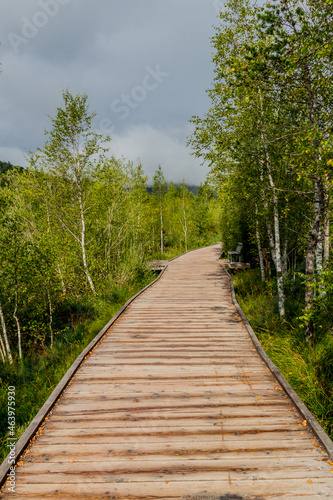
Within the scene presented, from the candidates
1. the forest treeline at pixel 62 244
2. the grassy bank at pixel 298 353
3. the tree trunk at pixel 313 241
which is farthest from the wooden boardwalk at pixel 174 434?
the forest treeline at pixel 62 244

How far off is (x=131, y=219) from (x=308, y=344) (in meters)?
9.78

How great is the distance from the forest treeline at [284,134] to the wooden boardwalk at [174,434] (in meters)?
2.17

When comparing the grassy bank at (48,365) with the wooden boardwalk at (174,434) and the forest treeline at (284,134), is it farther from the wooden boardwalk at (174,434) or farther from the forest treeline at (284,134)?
the forest treeline at (284,134)

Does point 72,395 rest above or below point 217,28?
below

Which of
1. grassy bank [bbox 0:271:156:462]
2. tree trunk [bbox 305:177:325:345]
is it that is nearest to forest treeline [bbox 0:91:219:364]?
grassy bank [bbox 0:271:156:462]

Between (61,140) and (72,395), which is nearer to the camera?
(72,395)

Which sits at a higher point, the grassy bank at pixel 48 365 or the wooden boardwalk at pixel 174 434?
the wooden boardwalk at pixel 174 434

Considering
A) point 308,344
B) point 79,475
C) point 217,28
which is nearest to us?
point 79,475

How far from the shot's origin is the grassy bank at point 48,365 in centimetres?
524

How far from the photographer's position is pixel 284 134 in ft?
24.5

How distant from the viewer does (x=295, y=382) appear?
471 centimetres

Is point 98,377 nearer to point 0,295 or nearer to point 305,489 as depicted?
point 305,489

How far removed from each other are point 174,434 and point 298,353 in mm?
3768

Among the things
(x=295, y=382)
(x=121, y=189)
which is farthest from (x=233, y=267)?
(x=295, y=382)
